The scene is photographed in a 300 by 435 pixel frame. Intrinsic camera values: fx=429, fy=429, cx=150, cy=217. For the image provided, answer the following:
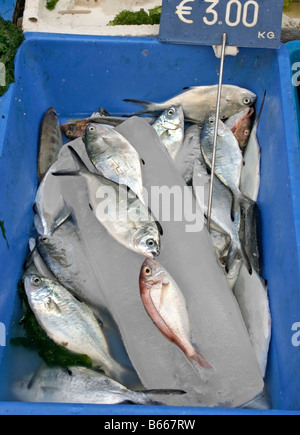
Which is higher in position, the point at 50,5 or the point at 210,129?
the point at 50,5

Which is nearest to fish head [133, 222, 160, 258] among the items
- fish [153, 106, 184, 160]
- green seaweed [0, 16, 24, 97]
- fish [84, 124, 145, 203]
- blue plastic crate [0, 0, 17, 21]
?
fish [84, 124, 145, 203]

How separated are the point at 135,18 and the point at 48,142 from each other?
0.88 metres

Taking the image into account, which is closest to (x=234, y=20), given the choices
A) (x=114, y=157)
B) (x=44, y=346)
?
(x=114, y=157)

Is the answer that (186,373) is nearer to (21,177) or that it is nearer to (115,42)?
(21,177)

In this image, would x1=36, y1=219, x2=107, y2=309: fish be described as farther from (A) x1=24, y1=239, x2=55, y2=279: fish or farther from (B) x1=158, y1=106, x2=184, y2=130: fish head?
(B) x1=158, y1=106, x2=184, y2=130: fish head

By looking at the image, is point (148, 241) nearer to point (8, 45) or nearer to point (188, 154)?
point (188, 154)

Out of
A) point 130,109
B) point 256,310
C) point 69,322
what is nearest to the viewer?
point 69,322

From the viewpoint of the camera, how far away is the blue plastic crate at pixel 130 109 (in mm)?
1874

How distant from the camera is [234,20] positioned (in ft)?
7.38

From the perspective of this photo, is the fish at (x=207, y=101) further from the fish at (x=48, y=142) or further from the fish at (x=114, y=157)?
the fish at (x=48, y=142)

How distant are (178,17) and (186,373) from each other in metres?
1.78

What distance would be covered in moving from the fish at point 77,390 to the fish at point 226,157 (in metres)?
1.01

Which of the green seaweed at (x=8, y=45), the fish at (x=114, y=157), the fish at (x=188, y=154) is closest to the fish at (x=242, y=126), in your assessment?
the fish at (x=188, y=154)
